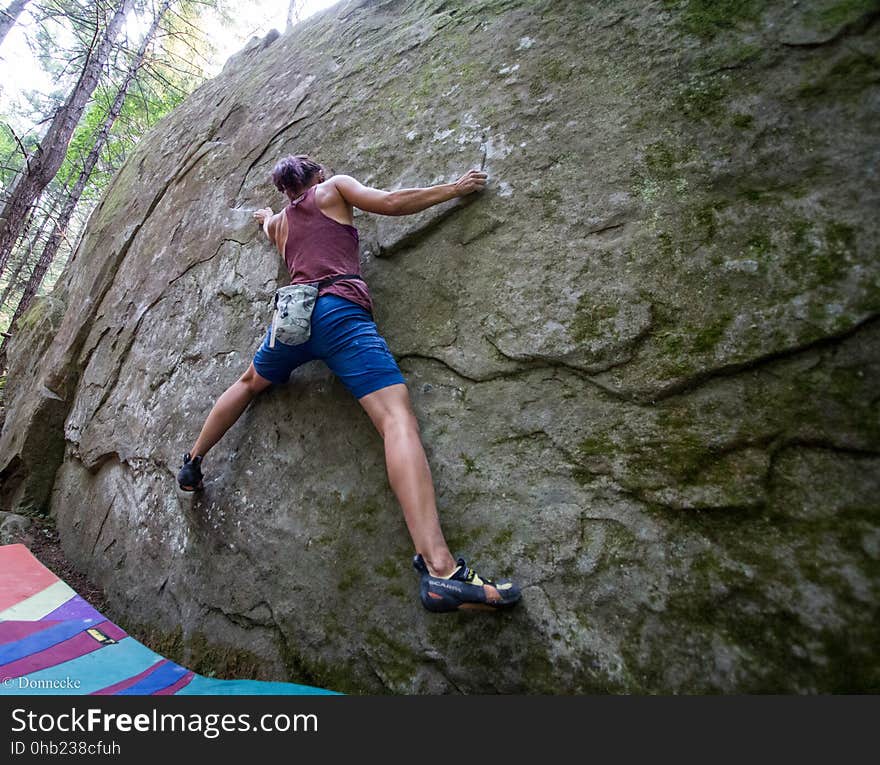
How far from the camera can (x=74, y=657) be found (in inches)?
83.1

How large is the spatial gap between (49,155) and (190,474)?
6.66 metres

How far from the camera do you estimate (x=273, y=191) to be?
378 centimetres

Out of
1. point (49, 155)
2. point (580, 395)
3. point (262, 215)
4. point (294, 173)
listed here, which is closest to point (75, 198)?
point (49, 155)

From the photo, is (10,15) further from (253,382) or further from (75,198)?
(253,382)

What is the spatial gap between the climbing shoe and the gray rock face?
11cm

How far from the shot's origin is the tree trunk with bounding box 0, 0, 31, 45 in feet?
23.2

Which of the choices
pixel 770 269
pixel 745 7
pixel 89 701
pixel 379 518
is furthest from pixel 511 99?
pixel 89 701

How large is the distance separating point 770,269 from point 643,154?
0.86 m

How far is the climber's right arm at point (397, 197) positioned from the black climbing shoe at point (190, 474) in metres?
1.78

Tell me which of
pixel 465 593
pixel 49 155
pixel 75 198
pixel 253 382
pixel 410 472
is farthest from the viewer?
pixel 75 198

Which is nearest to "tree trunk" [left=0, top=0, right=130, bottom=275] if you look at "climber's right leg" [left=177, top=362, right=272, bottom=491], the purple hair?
the purple hair

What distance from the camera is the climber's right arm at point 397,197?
2.43 meters

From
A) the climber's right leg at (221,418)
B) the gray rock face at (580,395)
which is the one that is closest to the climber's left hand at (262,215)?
the gray rock face at (580,395)

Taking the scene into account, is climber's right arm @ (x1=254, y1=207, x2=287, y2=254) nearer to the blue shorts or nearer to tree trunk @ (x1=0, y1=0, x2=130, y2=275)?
the blue shorts
